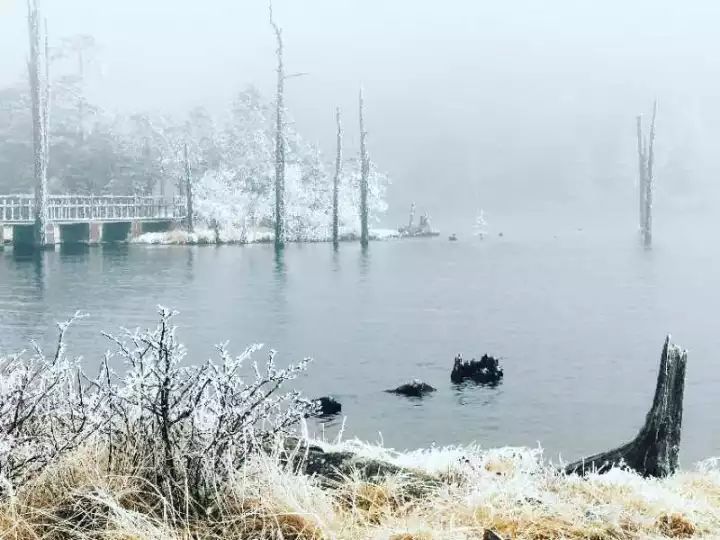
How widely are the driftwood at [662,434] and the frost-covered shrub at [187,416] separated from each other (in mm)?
2908

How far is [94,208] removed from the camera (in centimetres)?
4888

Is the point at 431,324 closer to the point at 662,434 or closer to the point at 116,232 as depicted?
the point at 662,434

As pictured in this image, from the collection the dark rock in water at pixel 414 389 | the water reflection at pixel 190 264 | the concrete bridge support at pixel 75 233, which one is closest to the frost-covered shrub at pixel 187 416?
the dark rock in water at pixel 414 389

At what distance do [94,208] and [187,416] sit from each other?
46.0 metres

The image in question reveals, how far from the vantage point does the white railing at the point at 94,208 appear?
41.7 meters

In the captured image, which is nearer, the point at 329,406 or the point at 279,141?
the point at 329,406

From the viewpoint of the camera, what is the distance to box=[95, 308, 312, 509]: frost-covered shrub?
479 cm

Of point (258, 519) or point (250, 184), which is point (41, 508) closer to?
point (258, 519)

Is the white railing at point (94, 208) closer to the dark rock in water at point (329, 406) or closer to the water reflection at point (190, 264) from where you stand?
the water reflection at point (190, 264)

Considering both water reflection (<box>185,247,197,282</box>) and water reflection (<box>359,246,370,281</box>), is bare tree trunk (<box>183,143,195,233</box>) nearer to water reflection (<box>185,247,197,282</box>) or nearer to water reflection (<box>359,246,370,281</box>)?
water reflection (<box>185,247,197,282</box>)

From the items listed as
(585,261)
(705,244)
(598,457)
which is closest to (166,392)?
(598,457)

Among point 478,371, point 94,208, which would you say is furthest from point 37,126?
point 478,371

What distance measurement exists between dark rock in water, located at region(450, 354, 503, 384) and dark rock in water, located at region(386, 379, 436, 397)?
85 centimetres

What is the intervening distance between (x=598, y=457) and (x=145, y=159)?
5402 centimetres
